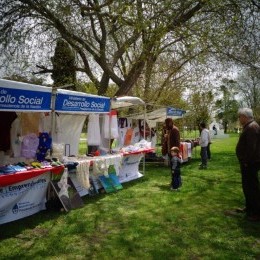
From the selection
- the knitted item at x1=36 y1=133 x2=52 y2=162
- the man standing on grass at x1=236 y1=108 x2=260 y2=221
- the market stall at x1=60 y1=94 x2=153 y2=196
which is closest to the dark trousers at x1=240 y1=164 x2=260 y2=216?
the man standing on grass at x1=236 y1=108 x2=260 y2=221

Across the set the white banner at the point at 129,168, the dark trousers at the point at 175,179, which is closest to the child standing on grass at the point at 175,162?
the dark trousers at the point at 175,179

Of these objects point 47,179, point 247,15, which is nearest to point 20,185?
point 47,179

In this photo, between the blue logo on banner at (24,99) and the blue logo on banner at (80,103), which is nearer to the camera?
the blue logo on banner at (24,99)

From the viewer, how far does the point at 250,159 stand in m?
6.34

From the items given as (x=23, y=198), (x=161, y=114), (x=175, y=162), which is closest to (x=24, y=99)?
(x=23, y=198)

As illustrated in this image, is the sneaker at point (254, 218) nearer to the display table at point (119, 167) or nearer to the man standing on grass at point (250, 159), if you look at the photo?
the man standing on grass at point (250, 159)

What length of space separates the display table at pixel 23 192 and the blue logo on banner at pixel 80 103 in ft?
3.96

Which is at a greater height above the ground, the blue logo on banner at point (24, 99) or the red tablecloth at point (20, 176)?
the blue logo on banner at point (24, 99)

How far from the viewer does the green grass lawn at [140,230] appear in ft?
16.3

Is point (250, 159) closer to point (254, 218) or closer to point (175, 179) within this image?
point (254, 218)

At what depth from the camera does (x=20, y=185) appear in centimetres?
644

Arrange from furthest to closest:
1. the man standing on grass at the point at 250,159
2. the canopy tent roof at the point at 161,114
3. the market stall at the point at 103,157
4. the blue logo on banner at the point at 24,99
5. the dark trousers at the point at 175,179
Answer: the canopy tent roof at the point at 161,114 → the dark trousers at the point at 175,179 → the market stall at the point at 103,157 → the man standing on grass at the point at 250,159 → the blue logo on banner at the point at 24,99

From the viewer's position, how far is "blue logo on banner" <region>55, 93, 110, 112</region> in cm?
722

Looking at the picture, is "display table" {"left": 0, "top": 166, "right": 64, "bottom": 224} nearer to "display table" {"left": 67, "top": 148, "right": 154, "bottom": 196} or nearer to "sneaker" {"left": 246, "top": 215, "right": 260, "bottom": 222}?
"display table" {"left": 67, "top": 148, "right": 154, "bottom": 196}
